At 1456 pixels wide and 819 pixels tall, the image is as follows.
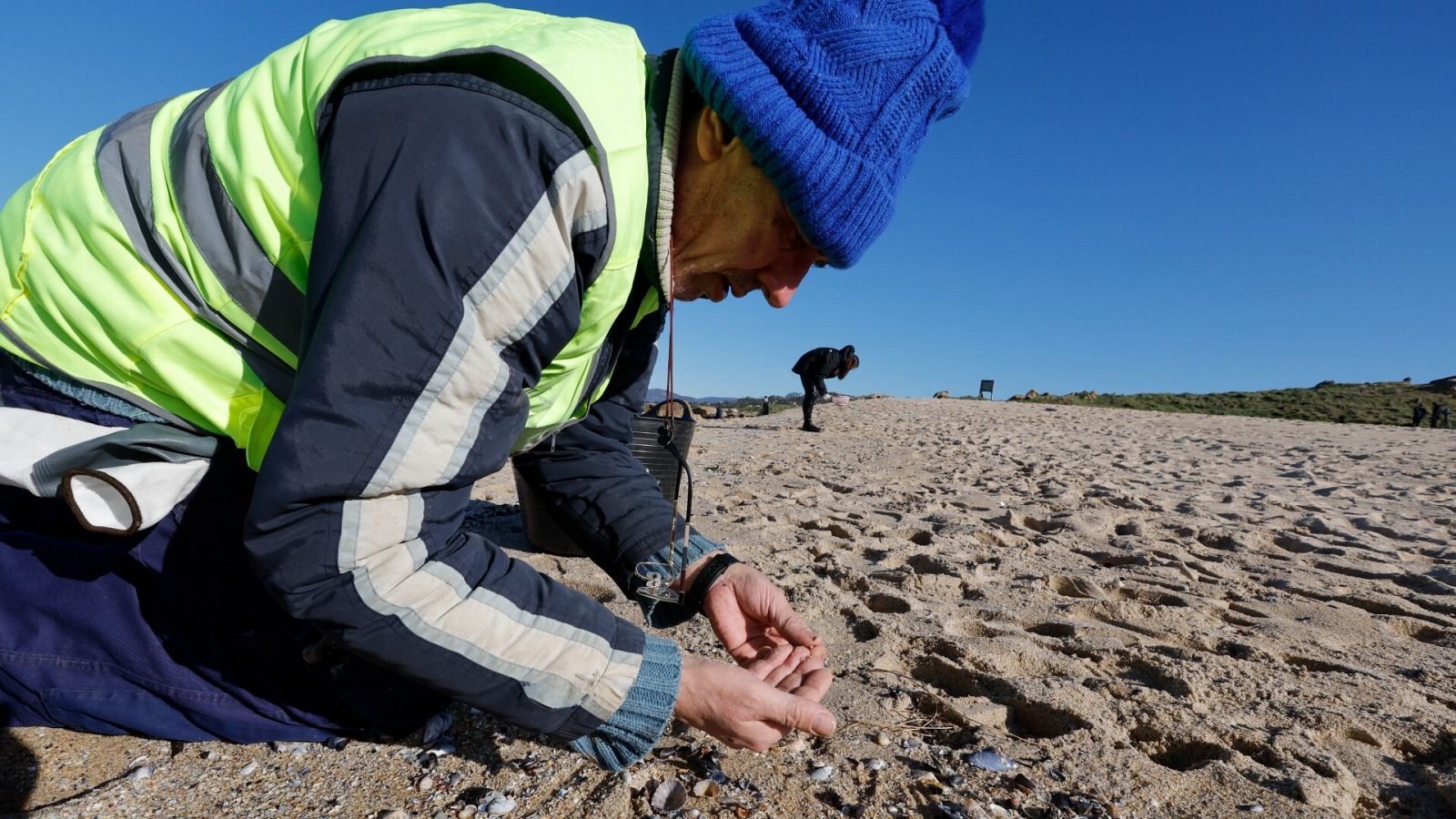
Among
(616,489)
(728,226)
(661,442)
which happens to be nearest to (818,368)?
(661,442)

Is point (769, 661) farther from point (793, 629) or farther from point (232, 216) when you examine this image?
point (232, 216)

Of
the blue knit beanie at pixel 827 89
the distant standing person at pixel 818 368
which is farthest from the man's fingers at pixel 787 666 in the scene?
the distant standing person at pixel 818 368

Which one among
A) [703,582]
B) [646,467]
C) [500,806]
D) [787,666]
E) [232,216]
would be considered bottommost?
[500,806]

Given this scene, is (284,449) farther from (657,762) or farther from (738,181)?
(657,762)

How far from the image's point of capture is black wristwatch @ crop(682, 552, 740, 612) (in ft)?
6.21

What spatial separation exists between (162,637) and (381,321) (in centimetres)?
104

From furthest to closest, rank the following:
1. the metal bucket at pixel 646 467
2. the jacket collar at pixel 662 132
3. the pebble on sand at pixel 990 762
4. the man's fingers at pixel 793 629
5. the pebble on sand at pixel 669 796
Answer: the metal bucket at pixel 646 467
the man's fingers at pixel 793 629
the pebble on sand at pixel 990 762
the pebble on sand at pixel 669 796
the jacket collar at pixel 662 132

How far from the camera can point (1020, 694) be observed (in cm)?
193

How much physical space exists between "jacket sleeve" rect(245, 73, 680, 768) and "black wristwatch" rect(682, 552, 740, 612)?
759mm

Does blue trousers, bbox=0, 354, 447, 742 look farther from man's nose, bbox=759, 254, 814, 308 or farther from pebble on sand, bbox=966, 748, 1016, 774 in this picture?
pebble on sand, bbox=966, 748, 1016, 774

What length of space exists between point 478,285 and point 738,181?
19.8 inches

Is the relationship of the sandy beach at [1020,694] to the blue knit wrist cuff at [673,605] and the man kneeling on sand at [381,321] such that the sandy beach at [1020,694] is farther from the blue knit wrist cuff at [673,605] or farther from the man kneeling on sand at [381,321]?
the blue knit wrist cuff at [673,605]

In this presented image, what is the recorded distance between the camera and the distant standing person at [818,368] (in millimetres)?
10977

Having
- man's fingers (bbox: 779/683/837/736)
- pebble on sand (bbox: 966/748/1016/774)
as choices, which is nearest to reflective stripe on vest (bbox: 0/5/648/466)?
man's fingers (bbox: 779/683/837/736)
